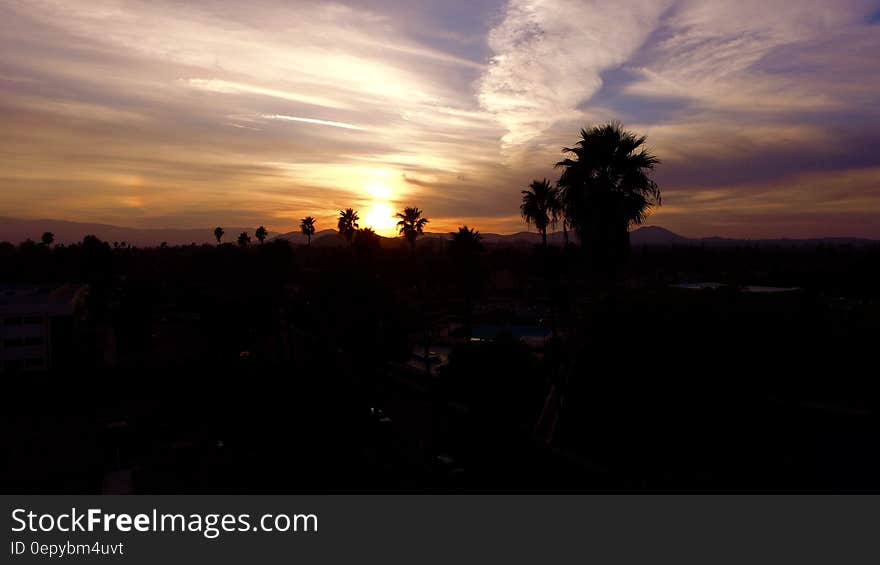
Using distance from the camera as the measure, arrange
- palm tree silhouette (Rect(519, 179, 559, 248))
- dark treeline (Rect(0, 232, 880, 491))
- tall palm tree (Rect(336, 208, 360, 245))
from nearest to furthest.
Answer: dark treeline (Rect(0, 232, 880, 491))
palm tree silhouette (Rect(519, 179, 559, 248))
tall palm tree (Rect(336, 208, 360, 245))

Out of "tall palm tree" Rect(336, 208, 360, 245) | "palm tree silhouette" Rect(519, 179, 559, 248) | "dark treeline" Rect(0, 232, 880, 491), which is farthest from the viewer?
"tall palm tree" Rect(336, 208, 360, 245)

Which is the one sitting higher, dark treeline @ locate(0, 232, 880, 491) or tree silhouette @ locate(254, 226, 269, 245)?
tree silhouette @ locate(254, 226, 269, 245)

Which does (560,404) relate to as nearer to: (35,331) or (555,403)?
(555,403)

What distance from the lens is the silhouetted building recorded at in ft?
118

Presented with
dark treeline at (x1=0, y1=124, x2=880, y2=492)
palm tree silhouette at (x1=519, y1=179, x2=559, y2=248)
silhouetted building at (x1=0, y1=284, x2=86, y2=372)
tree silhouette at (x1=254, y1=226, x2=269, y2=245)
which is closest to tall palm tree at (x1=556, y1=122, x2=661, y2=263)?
dark treeline at (x1=0, y1=124, x2=880, y2=492)

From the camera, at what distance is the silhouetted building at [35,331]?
118ft

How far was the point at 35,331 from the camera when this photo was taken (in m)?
36.9

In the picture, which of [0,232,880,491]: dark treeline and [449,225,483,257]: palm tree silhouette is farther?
[449,225,483,257]: palm tree silhouette

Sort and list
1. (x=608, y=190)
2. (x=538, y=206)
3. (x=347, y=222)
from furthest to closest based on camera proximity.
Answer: (x=347, y=222)
(x=538, y=206)
(x=608, y=190)

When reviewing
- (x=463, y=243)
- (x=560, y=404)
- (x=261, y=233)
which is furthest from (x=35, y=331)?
(x=261, y=233)

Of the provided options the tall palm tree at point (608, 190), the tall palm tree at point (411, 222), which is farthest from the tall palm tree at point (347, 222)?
the tall palm tree at point (608, 190)

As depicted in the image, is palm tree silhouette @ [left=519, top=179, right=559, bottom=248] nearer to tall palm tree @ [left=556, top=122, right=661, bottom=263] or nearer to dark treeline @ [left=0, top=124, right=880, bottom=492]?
dark treeline @ [left=0, top=124, right=880, bottom=492]

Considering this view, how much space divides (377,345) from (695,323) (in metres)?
16.8
